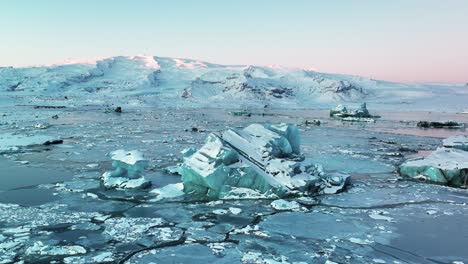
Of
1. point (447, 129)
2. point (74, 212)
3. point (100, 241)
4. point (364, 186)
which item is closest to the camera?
point (100, 241)

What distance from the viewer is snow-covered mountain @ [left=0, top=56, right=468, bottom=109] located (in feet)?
200

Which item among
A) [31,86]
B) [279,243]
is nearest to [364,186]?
[279,243]

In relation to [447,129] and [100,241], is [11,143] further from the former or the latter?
[447,129]

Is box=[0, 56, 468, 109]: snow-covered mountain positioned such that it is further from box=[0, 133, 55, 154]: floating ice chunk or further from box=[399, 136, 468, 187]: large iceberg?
box=[399, 136, 468, 187]: large iceberg

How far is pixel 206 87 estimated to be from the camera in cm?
6944

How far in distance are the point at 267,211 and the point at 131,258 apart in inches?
120

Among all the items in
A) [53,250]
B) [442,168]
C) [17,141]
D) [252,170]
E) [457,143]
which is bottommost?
[17,141]

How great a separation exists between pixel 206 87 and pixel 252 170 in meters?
60.9

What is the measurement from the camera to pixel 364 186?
1026 cm

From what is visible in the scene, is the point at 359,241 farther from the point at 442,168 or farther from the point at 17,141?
the point at 17,141

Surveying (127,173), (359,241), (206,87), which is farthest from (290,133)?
(206,87)

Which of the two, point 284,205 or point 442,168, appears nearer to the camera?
point 284,205

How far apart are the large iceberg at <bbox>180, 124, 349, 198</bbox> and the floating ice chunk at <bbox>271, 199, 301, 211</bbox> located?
0.60 m

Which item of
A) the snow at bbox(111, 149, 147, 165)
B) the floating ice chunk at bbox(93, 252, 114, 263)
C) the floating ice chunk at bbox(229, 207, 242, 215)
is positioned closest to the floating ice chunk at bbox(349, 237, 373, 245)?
the floating ice chunk at bbox(229, 207, 242, 215)
